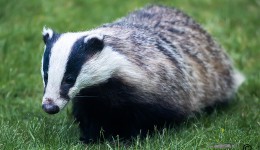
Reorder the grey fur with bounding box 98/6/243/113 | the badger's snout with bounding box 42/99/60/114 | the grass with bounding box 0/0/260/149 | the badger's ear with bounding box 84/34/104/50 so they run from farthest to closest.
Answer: the grey fur with bounding box 98/6/243/113 < the grass with bounding box 0/0/260/149 < the badger's ear with bounding box 84/34/104/50 < the badger's snout with bounding box 42/99/60/114

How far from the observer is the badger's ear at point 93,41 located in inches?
189

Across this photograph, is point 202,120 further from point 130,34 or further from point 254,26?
point 254,26

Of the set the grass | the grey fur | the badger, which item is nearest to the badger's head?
the badger

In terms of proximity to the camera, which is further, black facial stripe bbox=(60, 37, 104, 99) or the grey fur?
the grey fur

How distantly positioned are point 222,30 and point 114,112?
135 inches

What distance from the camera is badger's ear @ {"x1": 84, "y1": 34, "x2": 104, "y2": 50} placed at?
4.80 m

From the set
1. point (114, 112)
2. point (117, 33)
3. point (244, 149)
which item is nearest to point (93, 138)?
Answer: point (114, 112)

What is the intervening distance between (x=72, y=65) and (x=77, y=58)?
0.23 ft

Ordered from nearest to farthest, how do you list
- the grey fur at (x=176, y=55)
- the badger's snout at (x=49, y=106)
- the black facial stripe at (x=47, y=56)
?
1. the badger's snout at (x=49, y=106)
2. the black facial stripe at (x=47, y=56)
3. the grey fur at (x=176, y=55)

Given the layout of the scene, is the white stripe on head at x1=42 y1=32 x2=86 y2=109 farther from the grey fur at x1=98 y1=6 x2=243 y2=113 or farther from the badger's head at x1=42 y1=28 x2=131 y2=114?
the grey fur at x1=98 y1=6 x2=243 y2=113

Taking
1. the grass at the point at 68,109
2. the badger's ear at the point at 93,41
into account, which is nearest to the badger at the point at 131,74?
the badger's ear at the point at 93,41

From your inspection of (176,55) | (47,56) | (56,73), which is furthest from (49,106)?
(176,55)

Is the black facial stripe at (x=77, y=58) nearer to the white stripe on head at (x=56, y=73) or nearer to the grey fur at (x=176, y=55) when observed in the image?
the white stripe on head at (x=56, y=73)

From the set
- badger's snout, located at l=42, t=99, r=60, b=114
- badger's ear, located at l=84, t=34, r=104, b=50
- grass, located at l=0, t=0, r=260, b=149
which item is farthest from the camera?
grass, located at l=0, t=0, r=260, b=149
